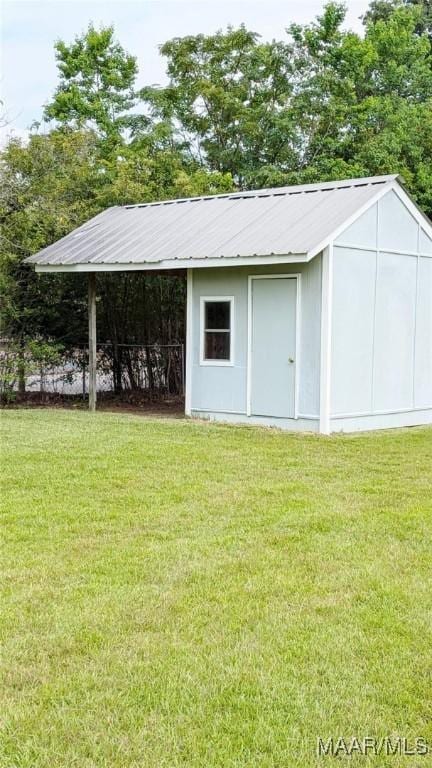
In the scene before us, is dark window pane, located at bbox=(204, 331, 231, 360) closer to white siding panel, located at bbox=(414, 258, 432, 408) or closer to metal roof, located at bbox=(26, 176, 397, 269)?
metal roof, located at bbox=(26, 176, 397, 269)

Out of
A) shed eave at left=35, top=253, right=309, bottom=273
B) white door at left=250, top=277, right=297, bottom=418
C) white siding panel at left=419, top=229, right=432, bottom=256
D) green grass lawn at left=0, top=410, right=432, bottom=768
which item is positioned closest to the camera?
green grass lawn at left=0, top=410, right=432, bottom=768

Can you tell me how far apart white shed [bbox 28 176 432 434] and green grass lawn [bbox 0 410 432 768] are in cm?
370

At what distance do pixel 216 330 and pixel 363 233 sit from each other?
2600mm

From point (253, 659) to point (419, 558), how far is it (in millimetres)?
1835

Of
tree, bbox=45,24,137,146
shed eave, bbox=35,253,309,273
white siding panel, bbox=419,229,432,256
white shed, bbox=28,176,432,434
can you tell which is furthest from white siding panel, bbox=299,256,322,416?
tree, bbox=45,24,137,146

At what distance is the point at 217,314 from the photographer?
12.2 metres

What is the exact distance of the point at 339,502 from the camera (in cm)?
643

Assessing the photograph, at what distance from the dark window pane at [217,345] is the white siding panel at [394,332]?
2211 mm

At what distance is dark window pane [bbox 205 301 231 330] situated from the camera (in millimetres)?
12094

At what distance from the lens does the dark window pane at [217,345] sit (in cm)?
1208

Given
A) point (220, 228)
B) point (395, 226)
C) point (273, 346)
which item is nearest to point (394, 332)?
point (395, 226)

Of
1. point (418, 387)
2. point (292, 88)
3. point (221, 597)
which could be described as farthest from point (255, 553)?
point (292, 88)

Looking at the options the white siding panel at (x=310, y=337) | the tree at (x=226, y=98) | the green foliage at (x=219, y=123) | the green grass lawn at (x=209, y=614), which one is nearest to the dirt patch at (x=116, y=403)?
the green foliage at (x=219, y=123)

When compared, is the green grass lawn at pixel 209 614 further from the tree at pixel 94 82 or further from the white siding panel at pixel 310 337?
the tree at pixel 94 82
